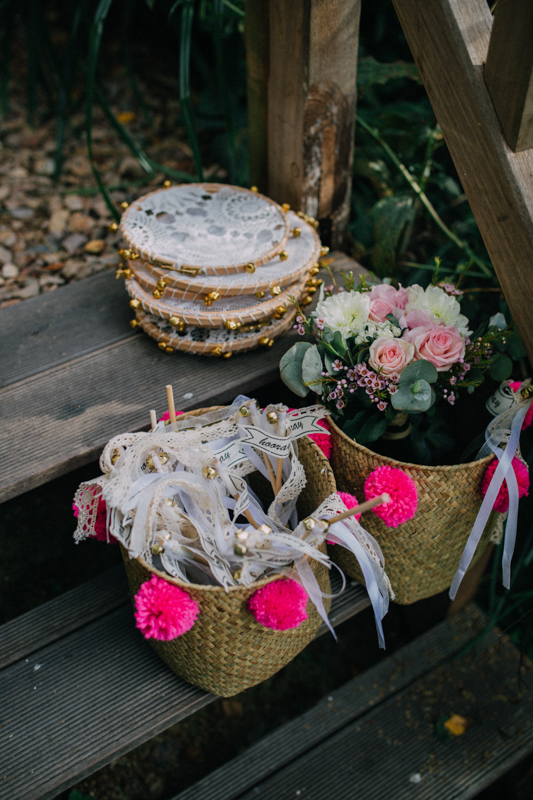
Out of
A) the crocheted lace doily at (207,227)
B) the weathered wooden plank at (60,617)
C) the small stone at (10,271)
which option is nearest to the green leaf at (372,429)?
the crocheted lace doily at (207,227)

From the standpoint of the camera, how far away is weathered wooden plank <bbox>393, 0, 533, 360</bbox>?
93 centimetres

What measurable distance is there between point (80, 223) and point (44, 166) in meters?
0.38

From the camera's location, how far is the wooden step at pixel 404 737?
1292 millimetres

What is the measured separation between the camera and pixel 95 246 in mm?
1816

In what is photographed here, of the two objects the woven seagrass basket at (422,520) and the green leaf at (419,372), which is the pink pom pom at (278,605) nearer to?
the woven seagrass basket at (422,520)

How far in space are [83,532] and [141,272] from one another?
0.61 m

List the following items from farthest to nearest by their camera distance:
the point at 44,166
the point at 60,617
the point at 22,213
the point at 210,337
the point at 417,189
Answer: the point at 44,166
the point at 22,213
the point at 417,189
the point at 210,337
the point at 60,617

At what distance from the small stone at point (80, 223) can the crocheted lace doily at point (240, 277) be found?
694 millimetres

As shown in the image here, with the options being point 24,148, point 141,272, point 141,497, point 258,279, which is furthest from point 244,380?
point 24,148

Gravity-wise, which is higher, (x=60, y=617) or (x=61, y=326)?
(x=61, y=326)

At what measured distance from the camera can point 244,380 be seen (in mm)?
1271

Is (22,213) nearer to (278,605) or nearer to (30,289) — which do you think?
(30,289)

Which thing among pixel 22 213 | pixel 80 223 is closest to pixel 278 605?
pixel 80 223

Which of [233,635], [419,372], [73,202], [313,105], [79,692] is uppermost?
[313,105]
